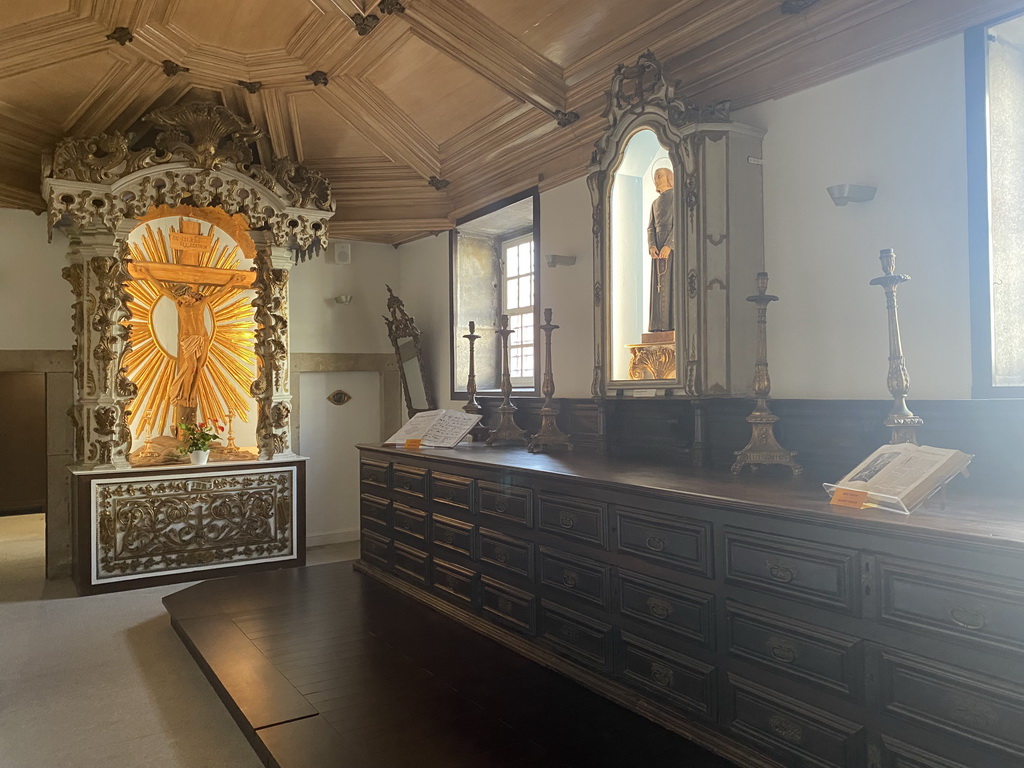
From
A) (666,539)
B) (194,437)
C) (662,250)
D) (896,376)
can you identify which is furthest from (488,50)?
(194,437)

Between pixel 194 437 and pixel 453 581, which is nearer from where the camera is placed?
pixel 453 581

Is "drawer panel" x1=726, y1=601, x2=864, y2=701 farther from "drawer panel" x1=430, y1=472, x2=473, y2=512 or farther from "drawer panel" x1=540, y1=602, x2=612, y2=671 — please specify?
"drawer panel" x1=430, y1=472, x2=473, y2=512

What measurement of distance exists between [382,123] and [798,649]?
16.7 feet

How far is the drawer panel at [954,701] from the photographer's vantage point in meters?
2.05

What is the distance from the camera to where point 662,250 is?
170 inches

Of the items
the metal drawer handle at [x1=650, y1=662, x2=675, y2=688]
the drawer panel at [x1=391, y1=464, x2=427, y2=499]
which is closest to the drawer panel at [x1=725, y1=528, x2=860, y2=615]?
the metal drawer handle at [x1=650, y1=662, x2=675, y2=688]

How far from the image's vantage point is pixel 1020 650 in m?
2.02

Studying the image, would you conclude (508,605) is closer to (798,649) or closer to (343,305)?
(798,649)

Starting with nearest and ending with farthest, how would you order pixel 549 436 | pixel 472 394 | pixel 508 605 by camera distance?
pixel 508 605 < pixel 549 436 < pixel 472 394

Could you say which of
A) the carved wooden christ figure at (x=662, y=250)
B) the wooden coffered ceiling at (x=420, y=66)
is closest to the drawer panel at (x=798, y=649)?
the carved wooden christ figure at (x=662, y=250)

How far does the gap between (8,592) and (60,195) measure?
3.10 metres

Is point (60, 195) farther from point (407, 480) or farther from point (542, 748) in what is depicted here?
point (542, 748)

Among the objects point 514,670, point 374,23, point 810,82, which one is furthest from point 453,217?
point 514,670

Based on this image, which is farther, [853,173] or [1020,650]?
[853,173]
